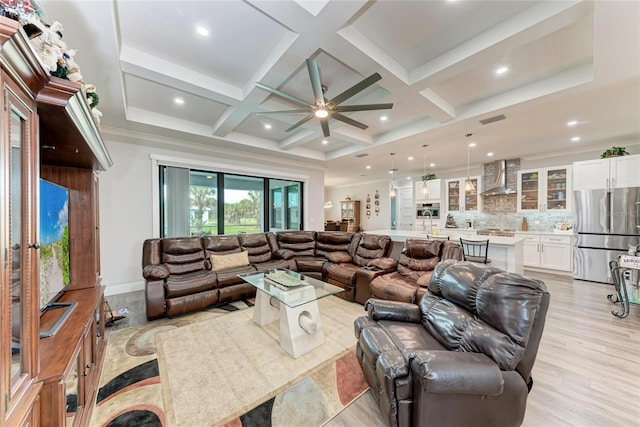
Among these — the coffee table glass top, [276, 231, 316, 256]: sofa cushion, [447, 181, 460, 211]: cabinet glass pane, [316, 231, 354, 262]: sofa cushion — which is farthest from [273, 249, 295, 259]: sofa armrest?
[447, 181, 460, 211]: cabinet glass pane

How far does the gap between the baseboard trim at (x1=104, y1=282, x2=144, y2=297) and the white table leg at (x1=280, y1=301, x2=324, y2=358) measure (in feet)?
11.5

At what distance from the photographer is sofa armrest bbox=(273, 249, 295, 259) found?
15.1 ft

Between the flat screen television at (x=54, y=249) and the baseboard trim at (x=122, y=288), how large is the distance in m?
2.43

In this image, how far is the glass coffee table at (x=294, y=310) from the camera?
232 cm

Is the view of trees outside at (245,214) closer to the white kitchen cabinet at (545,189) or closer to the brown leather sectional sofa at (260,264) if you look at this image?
the brown leather sectional sofa at (260,264)

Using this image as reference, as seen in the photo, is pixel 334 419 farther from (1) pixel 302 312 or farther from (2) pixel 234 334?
(2) pixel 234 334

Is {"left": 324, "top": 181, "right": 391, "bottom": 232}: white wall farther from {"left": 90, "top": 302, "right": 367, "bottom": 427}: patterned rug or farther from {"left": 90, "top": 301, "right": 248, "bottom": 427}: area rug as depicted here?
{"left": 90, "top": 301, "right": 248, "bottom": 427}: area rug

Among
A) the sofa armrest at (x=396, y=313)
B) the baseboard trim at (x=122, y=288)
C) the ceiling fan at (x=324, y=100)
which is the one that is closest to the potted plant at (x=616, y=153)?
the ceiling fan at (x=324, y=100)

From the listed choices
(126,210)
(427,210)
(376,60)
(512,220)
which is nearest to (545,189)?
(512,220)

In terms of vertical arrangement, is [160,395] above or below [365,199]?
below

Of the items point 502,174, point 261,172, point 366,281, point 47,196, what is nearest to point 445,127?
point 366,281

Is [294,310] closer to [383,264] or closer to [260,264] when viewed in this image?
[383,264]

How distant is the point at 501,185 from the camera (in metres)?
6.19

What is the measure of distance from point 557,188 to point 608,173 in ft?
3.44
